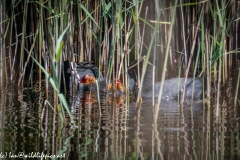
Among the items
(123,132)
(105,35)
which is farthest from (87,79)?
(123,132)

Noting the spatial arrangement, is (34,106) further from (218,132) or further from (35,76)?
(35,76)

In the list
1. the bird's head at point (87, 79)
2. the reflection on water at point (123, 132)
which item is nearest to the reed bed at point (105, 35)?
the bird's head at point (87, 79)

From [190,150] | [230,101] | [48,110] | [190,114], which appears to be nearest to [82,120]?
[48,110]

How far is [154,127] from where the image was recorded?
16.9ft

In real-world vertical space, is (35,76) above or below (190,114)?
above

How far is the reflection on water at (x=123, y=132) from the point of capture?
422cm

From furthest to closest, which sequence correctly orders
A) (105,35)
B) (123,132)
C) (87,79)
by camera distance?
(87,79) → (105,35) → (123,132)

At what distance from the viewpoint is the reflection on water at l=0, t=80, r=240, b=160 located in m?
4.22

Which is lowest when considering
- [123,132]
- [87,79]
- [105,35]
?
[123,132]

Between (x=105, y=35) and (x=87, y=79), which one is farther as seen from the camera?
(x=87, y=79)

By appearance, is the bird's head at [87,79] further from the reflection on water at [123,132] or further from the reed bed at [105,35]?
the reflection on water at [123,132]

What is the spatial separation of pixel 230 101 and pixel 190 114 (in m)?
1.12

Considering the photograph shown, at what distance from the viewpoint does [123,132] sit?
4922 millimetres

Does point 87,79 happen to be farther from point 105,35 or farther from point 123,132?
point 123,132
